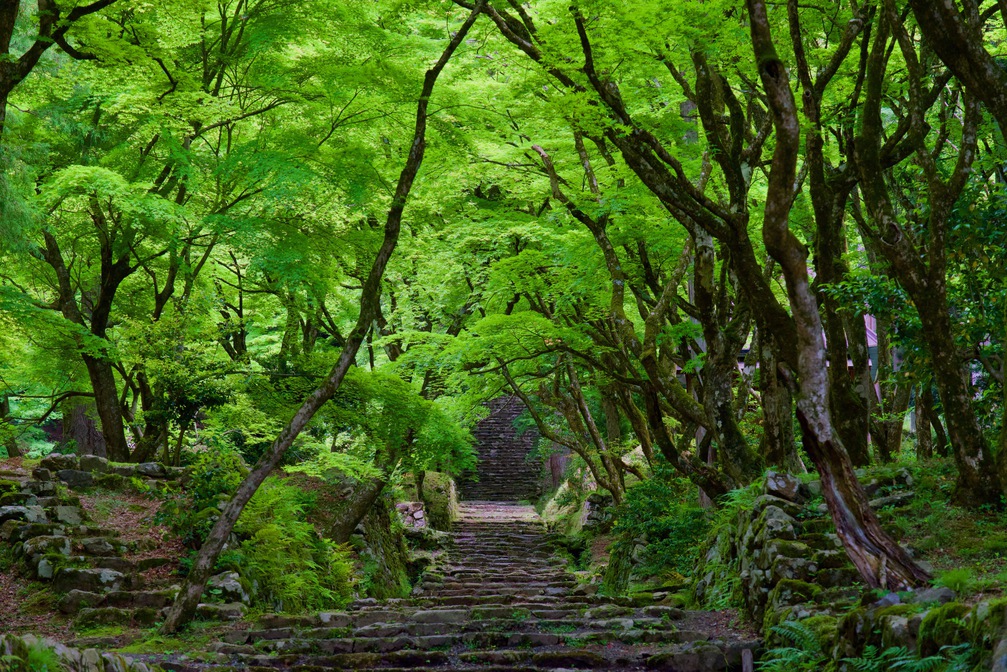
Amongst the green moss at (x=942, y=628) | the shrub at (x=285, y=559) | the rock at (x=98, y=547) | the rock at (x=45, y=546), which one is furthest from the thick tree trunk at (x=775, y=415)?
the rock at (x=45, y=546)

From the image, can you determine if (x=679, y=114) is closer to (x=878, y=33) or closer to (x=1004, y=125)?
(x=878, y=33)

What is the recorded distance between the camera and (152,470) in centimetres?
1327

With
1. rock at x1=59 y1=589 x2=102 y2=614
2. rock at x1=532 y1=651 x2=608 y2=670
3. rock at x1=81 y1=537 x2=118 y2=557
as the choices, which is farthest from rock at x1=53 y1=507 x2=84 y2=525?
rock at x1=532 y1=651 x2=608 y2=670

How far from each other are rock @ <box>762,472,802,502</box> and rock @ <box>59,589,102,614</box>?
7034 millimetres

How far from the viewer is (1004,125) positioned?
226 inches

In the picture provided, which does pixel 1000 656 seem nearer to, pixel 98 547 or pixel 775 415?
pixel 775 415

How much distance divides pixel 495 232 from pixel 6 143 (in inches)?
266

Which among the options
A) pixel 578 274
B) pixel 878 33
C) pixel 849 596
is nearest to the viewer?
pixel 849 596

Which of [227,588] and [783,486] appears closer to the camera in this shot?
[783,486]

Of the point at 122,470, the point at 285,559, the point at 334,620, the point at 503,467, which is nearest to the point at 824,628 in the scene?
the point at 334,620

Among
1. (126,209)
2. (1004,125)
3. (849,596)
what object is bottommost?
(849,596)

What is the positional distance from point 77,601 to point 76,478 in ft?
14.1

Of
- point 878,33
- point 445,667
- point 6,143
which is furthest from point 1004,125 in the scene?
point 6,143

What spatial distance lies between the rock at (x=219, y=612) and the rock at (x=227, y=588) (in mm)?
359
